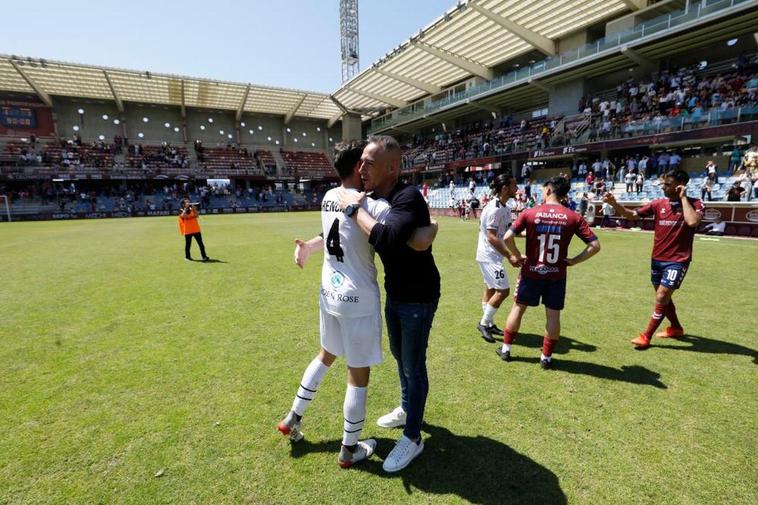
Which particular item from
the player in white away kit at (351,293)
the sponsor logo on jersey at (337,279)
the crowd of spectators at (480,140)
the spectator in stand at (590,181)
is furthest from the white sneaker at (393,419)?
A: the crowd of spectators at (480,140)

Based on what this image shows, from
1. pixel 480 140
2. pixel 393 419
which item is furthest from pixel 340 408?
pixel 480 140

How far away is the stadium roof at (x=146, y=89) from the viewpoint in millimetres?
34219

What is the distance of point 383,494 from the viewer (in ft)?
7.77

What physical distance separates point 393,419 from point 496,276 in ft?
8.94

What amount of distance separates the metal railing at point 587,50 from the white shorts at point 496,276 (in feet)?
84.2

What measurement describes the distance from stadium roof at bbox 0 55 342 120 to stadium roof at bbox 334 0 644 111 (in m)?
7.46

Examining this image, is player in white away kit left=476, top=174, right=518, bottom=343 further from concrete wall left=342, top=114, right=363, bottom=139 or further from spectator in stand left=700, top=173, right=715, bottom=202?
concrete wall left=342, top=114, right=363, bottom=139

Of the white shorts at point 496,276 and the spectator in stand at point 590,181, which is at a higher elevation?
the spectator in stand at point 590,181

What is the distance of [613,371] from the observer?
3.99 meters

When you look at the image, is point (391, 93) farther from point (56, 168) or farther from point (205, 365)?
point (205, 365)

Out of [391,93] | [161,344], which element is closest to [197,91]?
[391,93]

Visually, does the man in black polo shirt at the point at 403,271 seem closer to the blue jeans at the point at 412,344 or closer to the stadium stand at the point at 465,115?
the blue jeans at the point at 412,344

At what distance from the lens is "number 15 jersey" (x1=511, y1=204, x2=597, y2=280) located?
3.90 metres

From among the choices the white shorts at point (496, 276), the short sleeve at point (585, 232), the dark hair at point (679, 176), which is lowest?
the white shorts at point (496, 276)
